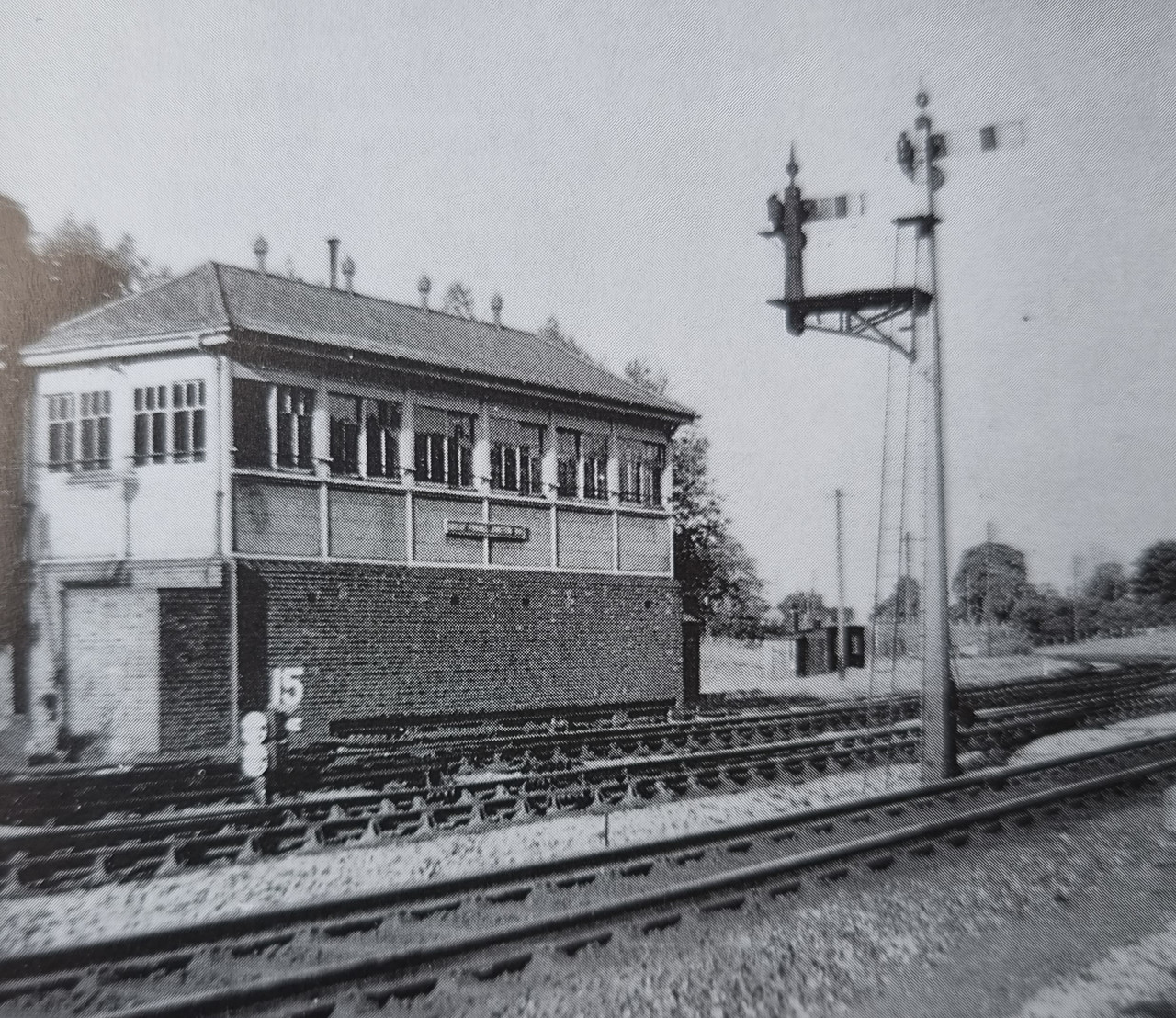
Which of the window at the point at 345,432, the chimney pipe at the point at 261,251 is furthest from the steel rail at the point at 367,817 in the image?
the chimney pipe at the point at 261,251

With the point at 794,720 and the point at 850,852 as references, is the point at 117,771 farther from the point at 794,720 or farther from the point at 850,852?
the point at 794,720

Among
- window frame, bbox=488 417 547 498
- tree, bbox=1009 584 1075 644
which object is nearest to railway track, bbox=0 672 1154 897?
tree, bbox=1009 584 1075 644

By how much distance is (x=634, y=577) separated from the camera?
13.2 meters

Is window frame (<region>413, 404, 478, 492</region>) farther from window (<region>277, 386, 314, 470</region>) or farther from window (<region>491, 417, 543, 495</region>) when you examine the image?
window (<region>277, 386, 314, 470</region>)

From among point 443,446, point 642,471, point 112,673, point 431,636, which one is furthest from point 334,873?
point 642,471

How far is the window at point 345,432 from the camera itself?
9.39m

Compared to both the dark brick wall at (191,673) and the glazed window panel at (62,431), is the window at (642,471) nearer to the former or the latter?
the dark brick wall at (191,673)

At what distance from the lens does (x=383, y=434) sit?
32.1ft

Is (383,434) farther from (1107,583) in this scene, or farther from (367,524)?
(1107,583)

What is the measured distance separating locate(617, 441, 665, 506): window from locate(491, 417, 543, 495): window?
197 cm

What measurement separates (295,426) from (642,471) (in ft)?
18.4

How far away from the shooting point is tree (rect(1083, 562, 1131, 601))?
24.1ft

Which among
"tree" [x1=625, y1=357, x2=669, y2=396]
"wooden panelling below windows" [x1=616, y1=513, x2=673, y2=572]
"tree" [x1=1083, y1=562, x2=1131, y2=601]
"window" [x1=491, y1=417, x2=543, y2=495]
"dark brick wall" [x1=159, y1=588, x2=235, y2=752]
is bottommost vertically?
"dark brick wall" [x1=159, y1=588, x2=235, y2=752]

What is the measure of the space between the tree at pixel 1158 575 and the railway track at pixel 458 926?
2.13 meters
